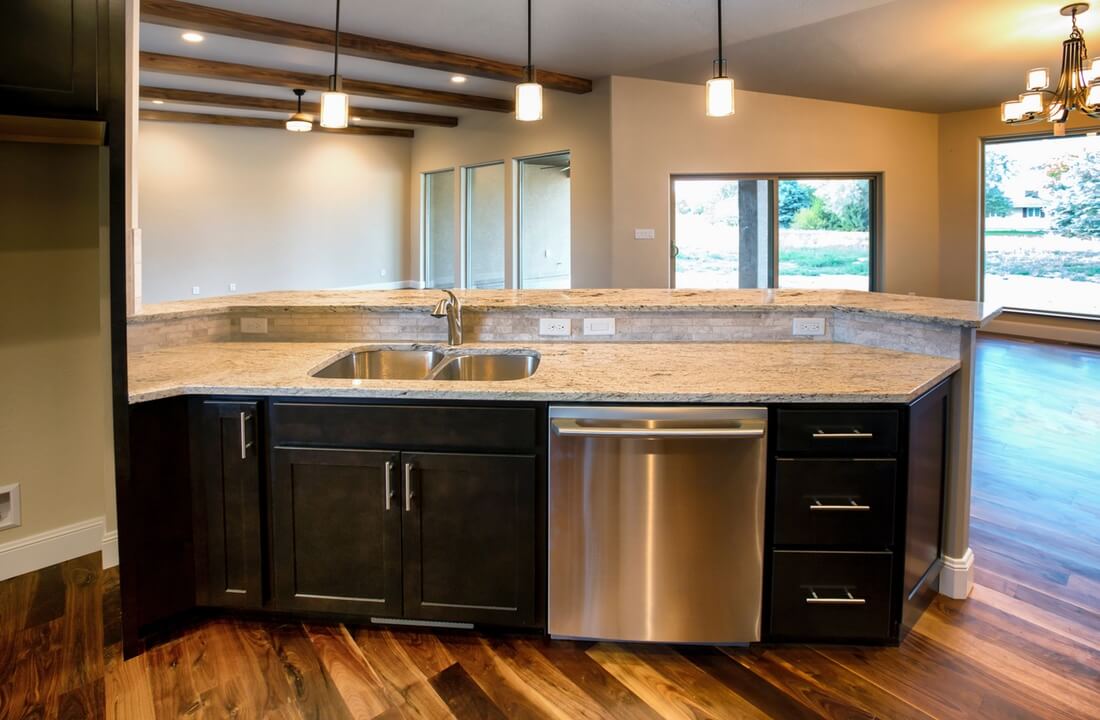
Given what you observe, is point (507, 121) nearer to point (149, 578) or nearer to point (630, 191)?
point (630, 191)

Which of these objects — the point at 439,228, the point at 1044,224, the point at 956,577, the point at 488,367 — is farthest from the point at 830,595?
the point at 439,228

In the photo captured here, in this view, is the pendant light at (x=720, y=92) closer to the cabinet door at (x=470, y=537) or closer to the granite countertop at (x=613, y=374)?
the granite countertop at (x=613, y=374)

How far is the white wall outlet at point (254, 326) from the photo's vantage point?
9.18ft

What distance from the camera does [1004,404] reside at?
5.01 meters

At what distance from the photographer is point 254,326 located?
2803 millimetres

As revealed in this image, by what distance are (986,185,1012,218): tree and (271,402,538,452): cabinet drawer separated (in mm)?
8144

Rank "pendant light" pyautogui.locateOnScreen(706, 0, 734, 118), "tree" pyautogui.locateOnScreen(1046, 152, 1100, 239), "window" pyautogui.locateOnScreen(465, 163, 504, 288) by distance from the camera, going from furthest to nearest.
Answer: "window" pyautogui.locateOnScreen(465, 163, 504, 288) → "tree" pyautogui.locateOnScreen(1046, 152, 1100, 239) → "pendant light" pyautogui.locateOnScreen(706, 0, 734, 118)

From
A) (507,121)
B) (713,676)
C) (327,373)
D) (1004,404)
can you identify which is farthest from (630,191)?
(713,676)

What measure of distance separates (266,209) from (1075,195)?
9802mm

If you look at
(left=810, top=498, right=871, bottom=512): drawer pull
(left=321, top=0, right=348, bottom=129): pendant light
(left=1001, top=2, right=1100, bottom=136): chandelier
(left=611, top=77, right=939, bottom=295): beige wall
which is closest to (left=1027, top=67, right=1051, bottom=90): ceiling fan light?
(left=1001, top=2, right=1100, bottom=136): chandelier

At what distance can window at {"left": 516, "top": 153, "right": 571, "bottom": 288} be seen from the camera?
25.0 feet

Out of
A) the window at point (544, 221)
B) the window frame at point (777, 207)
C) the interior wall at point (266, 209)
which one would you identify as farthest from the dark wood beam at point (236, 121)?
the window frame at point (777, 207)

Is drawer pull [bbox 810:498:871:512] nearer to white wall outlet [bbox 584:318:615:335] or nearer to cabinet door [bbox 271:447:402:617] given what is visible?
white wall outlet [bbox 584:318:615:335]

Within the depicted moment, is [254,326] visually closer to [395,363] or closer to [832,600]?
[395,363]
